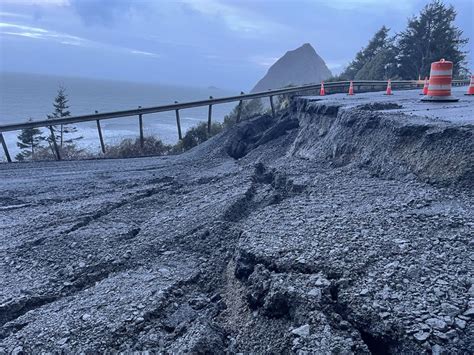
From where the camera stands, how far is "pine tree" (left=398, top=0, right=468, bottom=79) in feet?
97.8

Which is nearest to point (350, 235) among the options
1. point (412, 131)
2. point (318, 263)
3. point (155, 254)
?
point (318, 263)

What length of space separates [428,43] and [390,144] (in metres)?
28.0

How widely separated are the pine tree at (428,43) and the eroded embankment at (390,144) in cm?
2497

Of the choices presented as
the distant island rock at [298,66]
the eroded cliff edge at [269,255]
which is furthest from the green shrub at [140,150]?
the distant island rock at [298,66]

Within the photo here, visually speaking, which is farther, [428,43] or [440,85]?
[428,43]

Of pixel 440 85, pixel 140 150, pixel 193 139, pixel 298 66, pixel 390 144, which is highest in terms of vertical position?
pixel 298 66

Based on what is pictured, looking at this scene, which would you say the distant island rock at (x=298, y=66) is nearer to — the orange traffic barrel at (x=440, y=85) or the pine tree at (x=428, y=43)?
the pine tree at (x=428, y=43)

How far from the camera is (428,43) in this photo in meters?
30.0

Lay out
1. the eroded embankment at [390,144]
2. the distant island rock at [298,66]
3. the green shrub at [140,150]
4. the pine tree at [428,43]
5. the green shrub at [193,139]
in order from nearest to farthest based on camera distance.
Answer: the eroded embankment at [390,144], the green shrub at [140,150], the green shrub at [193,139], the pine tree at [428,43], the distant island rock at [298,66]

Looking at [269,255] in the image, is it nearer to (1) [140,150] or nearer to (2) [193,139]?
(1) [140,150]

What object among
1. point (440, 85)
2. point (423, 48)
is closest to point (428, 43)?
point (423, 48)

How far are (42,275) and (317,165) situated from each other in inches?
185

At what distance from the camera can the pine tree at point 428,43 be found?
29.8m

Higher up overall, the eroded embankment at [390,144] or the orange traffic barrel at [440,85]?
the orange traffic barrel at [440,85]
